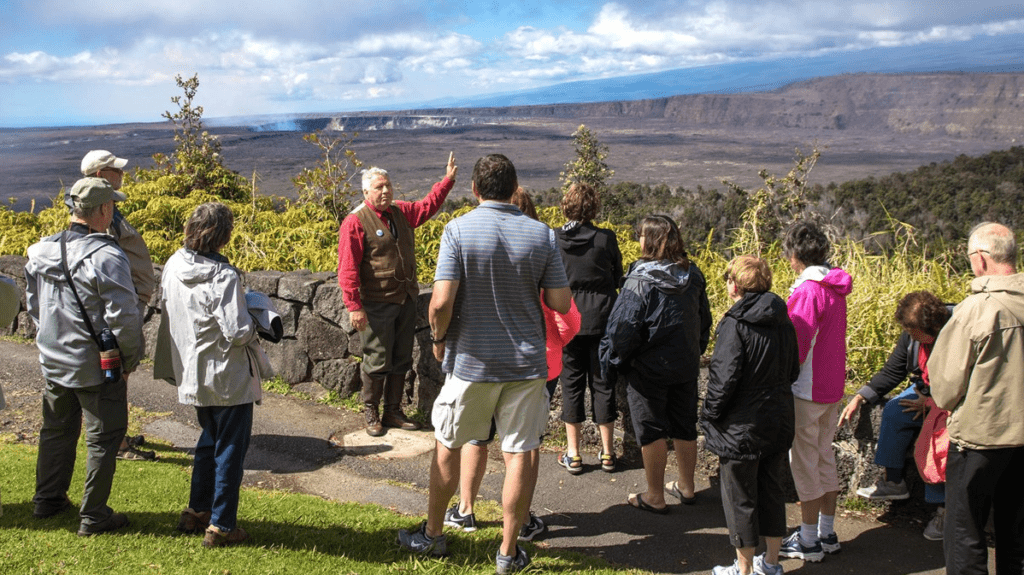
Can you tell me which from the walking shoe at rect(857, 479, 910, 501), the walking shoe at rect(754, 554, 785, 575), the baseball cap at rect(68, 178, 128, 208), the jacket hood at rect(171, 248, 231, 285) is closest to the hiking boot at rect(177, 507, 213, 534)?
the jacket hood at rect(171, 248, 231, 285)

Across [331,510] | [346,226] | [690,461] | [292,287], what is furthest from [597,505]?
[292,287]

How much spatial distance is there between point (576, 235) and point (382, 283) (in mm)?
1577

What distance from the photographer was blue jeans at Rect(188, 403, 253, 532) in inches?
173

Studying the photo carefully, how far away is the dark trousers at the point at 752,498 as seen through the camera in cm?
442

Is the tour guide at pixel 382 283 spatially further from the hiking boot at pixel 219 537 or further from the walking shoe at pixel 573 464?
the hiking boot at pixel 219 537

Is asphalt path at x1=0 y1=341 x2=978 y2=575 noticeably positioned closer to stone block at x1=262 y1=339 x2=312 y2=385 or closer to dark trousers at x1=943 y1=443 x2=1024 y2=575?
stone block at x1=262 y1=339 x2=312 y2=385

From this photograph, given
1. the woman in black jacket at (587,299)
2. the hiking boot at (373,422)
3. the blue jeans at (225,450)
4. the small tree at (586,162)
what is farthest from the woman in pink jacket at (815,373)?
the small tree at (586,162)

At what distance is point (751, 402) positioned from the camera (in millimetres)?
4395

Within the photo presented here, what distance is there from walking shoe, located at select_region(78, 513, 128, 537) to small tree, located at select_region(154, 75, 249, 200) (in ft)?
27.3

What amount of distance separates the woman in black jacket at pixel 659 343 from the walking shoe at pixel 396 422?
7.12 ft

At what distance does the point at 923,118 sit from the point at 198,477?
7705 cm

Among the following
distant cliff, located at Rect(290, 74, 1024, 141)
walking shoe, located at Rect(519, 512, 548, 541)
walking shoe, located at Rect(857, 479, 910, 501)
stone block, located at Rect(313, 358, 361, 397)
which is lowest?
walking shoe, located at Rect(519, 512, 548, 541)

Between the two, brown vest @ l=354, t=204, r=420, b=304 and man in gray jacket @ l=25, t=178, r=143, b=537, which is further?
brown vest @ l=354, t=204, r=420, b=304

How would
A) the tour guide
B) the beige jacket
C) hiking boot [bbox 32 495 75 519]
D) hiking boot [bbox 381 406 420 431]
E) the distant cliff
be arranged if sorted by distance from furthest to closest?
the distant cliff
hiking boot [bbox 381 406 420 431]
the tour guide
hiking boot [bbox 32 495 75 519]
the beige jacket
